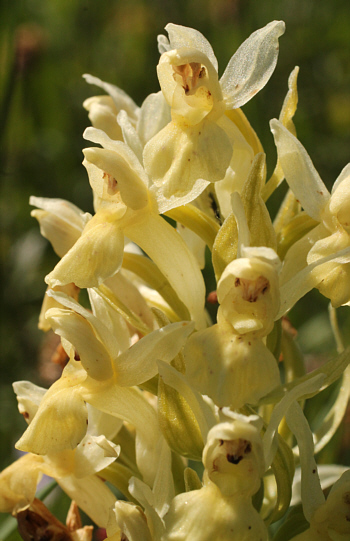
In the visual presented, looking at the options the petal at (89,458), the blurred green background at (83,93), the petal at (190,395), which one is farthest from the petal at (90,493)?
the blurred green background at (83,93)

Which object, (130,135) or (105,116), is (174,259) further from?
(105,116)

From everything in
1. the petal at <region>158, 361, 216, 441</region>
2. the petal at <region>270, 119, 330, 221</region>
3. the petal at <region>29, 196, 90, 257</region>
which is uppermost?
the petal at <region>29, 196, 90, 257</region>

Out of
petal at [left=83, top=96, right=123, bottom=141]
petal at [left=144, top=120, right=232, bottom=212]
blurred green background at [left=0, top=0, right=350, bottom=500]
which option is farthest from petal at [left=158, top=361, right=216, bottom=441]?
blurred green background at [left=0, top=0, right=350, bottom=500]

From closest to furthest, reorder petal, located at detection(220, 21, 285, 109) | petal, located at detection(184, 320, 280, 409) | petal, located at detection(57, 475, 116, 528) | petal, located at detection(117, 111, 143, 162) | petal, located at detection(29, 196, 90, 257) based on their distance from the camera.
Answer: petal, located at detection(184, 320, 280, 409) < petal, located at detection(220, 21, 285, 109) < petal, located at detection(117, 111, 143, 162) < petal, located at detection(57, 475, 116, 528) < petal, located at detection(29, 196, 90, 257)

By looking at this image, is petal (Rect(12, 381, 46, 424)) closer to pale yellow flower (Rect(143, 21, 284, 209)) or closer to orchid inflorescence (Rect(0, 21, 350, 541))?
orchid inflorescence (Rect(0, 21, 350, 541))

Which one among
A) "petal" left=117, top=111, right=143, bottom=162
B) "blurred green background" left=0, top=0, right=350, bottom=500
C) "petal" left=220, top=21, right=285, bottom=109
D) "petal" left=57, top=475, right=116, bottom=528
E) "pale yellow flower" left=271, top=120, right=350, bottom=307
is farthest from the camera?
"blurred green background" left=0, top=0, right=350, bottom=500

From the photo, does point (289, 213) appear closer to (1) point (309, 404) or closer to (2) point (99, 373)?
(2) point (99, 373)

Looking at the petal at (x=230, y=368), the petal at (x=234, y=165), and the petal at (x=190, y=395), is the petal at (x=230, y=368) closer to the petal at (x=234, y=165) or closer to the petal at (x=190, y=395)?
the petal at (x=190, y=395)
